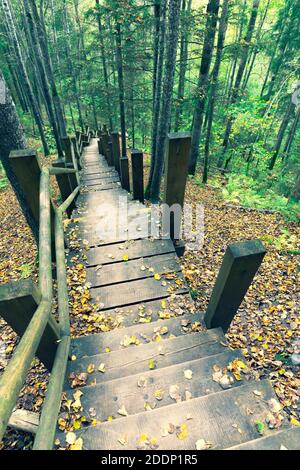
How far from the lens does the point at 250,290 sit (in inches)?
176

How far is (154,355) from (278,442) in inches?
46.3

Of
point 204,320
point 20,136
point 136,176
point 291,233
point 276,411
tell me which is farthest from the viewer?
point 291,233

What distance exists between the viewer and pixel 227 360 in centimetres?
220

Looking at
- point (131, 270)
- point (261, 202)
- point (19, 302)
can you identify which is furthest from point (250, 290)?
point (261, 202)

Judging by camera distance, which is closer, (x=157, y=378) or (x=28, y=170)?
(x=157, y=378)

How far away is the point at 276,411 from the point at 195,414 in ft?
1.99

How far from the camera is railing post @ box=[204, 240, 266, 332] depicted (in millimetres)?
1868

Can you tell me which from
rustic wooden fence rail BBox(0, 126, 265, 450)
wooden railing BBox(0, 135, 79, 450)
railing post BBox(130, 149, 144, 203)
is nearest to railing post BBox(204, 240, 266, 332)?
rustic wooden fence rail BBox(0, 126, 265, 450)

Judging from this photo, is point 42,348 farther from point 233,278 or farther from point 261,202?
point 261,202

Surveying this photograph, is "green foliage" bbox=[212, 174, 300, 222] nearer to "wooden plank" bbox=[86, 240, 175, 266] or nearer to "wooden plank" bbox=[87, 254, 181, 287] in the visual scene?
"wooden plank" bbox=[86, 240, 175, 266]
